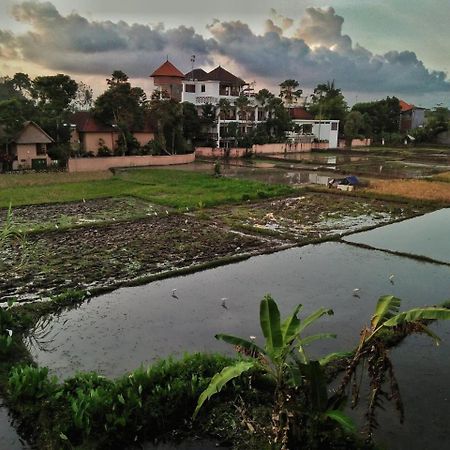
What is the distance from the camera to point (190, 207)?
1986 cm

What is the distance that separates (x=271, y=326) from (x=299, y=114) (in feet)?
213

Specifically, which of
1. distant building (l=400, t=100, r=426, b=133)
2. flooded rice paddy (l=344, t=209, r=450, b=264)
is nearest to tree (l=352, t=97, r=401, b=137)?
distant building (l=400, t=100, r=426, b=133)

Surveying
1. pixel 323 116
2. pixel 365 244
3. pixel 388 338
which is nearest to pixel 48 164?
Answer: pixel 365 244

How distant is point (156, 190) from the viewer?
80.5 ft

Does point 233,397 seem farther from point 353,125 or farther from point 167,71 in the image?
point 353,125

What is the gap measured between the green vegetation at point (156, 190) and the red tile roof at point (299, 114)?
130 feet

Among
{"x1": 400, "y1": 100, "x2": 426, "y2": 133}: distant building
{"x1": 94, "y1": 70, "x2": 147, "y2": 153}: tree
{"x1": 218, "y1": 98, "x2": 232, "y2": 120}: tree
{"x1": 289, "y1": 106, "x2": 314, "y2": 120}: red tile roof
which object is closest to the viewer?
{"x1": 94, "y1": 70, "x2": 147, "y2": 153}: tree

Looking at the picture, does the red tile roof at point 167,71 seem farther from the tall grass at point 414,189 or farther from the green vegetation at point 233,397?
the green vegetation at point 233,397

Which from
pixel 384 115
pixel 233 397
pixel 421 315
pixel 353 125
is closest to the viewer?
pixel 421 315

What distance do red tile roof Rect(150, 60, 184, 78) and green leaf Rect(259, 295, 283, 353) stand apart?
5247 centimetres

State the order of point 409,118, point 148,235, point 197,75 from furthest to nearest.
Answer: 1. point 409,118
2. point 197,75
3. point 148,235

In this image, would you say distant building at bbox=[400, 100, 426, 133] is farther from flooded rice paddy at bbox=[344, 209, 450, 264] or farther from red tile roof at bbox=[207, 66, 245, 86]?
flooded rice paddy at bbox=[344, 209, 450, 264]

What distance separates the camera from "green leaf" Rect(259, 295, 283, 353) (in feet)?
16.3

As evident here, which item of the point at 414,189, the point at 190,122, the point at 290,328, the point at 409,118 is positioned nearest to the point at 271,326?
the point at 290,328
